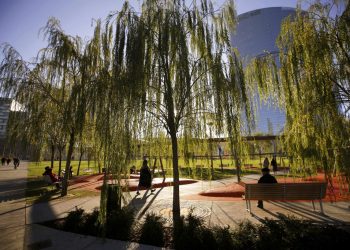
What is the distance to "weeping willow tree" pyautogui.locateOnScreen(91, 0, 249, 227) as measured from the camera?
6.02 m

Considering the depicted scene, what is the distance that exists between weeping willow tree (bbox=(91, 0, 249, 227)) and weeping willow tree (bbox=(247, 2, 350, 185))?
126cm

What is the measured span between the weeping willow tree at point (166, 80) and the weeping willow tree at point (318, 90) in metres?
1.26

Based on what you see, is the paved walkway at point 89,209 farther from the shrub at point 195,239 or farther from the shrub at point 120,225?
the shrub at point 195,239

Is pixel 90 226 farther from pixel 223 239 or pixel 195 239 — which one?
pixel 223 239

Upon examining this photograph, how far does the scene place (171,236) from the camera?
5695 millimetres

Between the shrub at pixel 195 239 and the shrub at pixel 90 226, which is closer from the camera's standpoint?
the shrub at pixel 195 239

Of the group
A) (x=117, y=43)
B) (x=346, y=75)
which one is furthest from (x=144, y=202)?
(x=346, y=75)

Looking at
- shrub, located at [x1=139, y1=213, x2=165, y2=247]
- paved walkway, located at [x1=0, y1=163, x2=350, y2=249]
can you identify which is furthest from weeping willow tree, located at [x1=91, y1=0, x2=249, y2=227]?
paved walkway, located at [x1=0, y1=163, x2=350, y2=249]

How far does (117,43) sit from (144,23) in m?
0.95

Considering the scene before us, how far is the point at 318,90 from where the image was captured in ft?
18.2

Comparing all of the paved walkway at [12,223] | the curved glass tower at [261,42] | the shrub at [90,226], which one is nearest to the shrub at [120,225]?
the shrub at [90,226]

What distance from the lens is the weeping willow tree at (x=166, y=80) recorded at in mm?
6024

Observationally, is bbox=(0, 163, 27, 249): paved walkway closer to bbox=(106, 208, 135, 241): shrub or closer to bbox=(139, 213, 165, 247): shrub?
bbox=(106, 208, 135, 241): shrub

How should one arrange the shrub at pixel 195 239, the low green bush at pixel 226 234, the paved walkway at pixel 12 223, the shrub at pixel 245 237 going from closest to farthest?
the low green bush at pixel 226 234, the shrub at pixel 245 237, the shrub at pixel 195 239, the paved walkway at pixel 12 223
